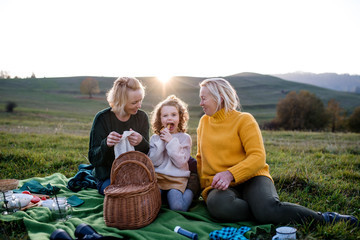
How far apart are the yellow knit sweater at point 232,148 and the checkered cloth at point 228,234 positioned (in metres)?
0.65

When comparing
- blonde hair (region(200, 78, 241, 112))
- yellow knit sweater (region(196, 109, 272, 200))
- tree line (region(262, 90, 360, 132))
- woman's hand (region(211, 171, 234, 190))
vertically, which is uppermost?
blonde hair (region(200, 78, 241, 112))

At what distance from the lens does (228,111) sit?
4094mm

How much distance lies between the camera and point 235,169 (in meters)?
3.66

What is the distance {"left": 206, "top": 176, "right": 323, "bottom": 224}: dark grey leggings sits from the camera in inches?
131

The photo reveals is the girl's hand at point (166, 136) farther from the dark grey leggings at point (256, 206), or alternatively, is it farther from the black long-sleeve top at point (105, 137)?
the dark grey leggings at point (256, 206)

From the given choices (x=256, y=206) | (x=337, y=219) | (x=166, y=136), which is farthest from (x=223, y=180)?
(x=337, y=219)

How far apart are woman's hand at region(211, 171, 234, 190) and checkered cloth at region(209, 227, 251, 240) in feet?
1.70

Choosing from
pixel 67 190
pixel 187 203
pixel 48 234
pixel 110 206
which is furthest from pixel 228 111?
pixel 67 190

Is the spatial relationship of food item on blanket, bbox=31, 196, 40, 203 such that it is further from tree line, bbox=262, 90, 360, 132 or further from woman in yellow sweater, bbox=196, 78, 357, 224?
tree line, bbox=262, 90, 360, 132

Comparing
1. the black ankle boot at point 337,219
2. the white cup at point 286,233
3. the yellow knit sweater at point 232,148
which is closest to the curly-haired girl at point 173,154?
the yellow knit sweater at point 232,148

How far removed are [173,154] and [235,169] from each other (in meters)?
0.97

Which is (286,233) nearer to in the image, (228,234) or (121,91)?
(228,234)

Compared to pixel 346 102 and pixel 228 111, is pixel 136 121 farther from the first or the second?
pixel 346 102

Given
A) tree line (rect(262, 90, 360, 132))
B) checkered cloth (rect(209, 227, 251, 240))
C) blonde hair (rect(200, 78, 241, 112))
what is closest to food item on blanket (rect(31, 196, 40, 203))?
checkered cloth (rect(209, 227, 251, 240))
